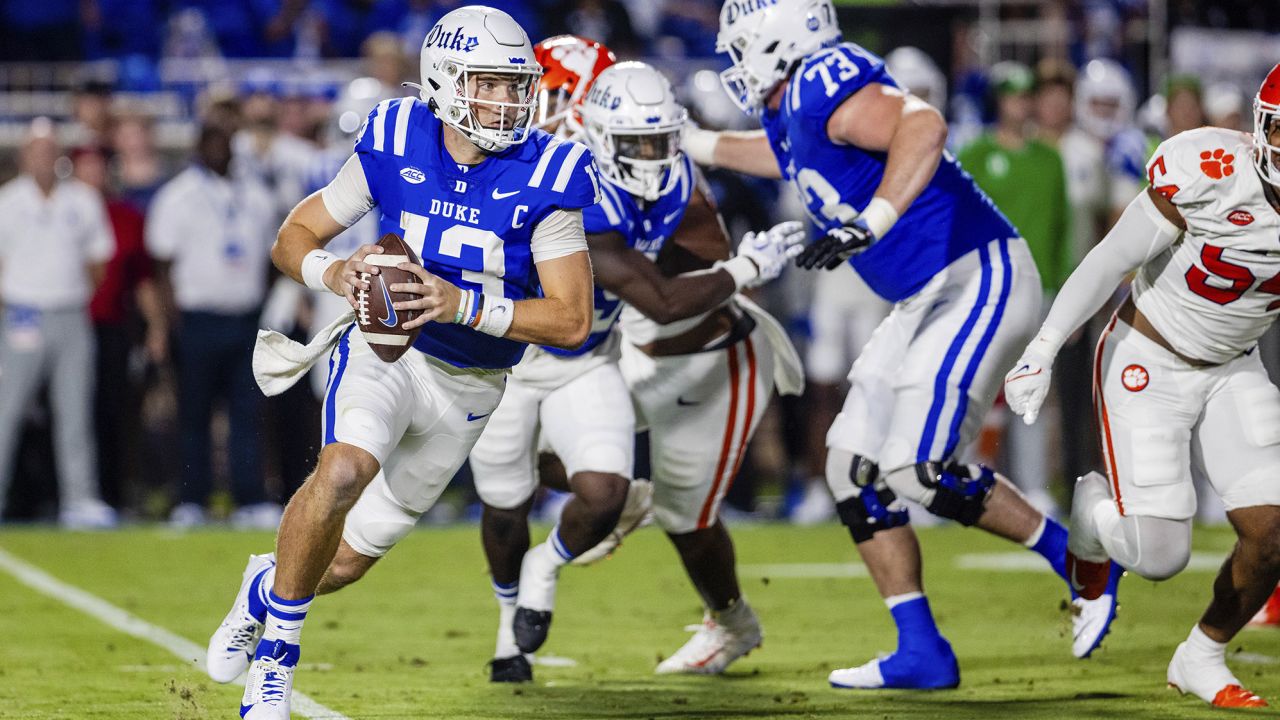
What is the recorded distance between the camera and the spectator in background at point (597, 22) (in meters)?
11.5

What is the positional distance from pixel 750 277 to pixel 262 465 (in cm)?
516

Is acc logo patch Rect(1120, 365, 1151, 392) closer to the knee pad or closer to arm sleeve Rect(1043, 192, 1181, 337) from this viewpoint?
arm sleeve Rect(1043, 192, 1181, 337)

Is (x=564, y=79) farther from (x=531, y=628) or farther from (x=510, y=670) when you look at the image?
(x=510, y=670)

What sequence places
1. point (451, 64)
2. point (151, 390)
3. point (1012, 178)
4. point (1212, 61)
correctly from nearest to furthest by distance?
point (451, 64) < point (1012, 178) < point (1212, 61) < point (151, 390)

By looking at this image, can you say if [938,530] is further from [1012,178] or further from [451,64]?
[451,64]

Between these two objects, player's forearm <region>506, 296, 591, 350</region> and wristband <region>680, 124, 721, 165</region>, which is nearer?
player's forearm <region>506, 296, 591, 350</region>

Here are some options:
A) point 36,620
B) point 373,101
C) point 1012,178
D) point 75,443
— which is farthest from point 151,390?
point 1012,178

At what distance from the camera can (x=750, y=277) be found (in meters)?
5.53

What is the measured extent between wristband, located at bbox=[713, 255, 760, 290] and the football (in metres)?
1.40

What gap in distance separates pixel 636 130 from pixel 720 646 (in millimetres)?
1635

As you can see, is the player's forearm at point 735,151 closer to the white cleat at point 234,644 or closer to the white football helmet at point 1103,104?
the white cleat at point 234,644

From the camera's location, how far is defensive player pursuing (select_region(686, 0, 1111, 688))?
524 centimetres

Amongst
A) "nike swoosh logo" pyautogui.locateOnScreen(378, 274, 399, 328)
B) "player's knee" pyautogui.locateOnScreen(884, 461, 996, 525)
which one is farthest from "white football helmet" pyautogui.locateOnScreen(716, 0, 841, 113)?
"nike swoosh logo" pyautogui.locateOnScreen(378, 274, 399, 328)

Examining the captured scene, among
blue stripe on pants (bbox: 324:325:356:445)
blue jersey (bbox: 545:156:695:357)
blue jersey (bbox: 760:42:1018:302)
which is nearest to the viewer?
blue stripe on pants (bbox: 324:325:356:445)
